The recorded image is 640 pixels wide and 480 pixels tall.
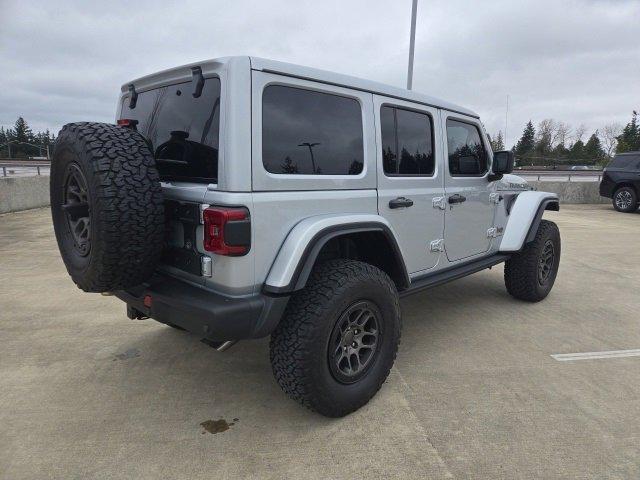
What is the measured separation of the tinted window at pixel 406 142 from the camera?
297cm

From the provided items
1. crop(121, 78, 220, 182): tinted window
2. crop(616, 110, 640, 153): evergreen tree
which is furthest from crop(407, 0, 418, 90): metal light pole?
crop(616, 110, 640, 153): evergreen tree

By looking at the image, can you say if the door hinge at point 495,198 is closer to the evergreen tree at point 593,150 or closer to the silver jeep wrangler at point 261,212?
the silver jeep wrangler at point 261,212

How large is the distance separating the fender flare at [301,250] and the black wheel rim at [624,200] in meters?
14.1

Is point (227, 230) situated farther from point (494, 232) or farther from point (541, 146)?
point (541, 146)

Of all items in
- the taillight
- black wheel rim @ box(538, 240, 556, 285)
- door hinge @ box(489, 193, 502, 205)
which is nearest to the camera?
the taillight

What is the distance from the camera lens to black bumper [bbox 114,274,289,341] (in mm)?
2113

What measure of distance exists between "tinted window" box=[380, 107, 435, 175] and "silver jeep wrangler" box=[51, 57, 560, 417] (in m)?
0.01

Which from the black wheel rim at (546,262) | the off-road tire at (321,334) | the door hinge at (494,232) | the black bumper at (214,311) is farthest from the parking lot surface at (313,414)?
the door hinge at (494,232)

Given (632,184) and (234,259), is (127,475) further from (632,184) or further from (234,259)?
(632,184)

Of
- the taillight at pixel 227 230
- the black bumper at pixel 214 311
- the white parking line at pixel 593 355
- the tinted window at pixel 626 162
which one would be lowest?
the white parking line at pixel 593 355

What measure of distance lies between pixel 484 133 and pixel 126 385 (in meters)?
3.63

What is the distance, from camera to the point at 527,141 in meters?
87.3

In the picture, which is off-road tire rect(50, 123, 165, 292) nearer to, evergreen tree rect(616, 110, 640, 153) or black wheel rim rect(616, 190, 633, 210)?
black wheel rim rect(616, 190, 633, 210)

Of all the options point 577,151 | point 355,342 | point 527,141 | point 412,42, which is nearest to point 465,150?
point 355,342
